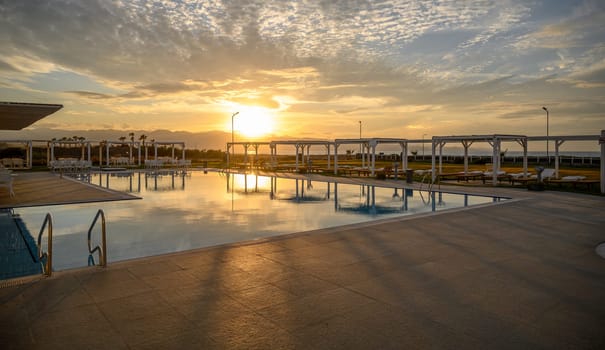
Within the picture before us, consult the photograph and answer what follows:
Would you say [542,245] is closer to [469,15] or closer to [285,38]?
[469,15]

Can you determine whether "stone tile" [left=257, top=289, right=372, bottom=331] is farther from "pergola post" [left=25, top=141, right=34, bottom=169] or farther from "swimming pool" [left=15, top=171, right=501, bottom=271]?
"pergola post" [left=25, top=141, right=34, bottom=169]

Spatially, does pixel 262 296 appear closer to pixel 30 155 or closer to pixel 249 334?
pixel 249 334

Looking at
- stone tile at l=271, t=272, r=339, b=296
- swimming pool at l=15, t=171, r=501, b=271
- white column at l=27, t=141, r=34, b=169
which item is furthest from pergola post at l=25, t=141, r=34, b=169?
stone tile at l=271, t=272, r=339, b=296

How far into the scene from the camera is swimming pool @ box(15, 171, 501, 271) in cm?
651

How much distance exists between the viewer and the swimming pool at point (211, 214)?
6.51m

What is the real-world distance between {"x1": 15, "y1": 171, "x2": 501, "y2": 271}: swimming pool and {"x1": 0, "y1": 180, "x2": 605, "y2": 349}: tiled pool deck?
6.07 feet

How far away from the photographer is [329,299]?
340 cm

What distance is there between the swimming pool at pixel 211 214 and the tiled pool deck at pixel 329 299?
185 cm

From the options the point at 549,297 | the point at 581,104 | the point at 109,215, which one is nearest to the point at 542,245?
the point at 549,297

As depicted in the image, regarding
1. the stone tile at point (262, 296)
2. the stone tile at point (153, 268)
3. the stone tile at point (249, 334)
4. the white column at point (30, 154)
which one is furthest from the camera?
the white column at point (30, 154)

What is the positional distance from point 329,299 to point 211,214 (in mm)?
6520

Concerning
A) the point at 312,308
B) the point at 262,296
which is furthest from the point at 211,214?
the point at 312,308

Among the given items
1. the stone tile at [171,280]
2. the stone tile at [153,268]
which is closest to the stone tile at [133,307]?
the stone tile at [171,280]

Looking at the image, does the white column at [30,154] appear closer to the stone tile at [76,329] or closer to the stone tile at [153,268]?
the stone tile at [153,268]
